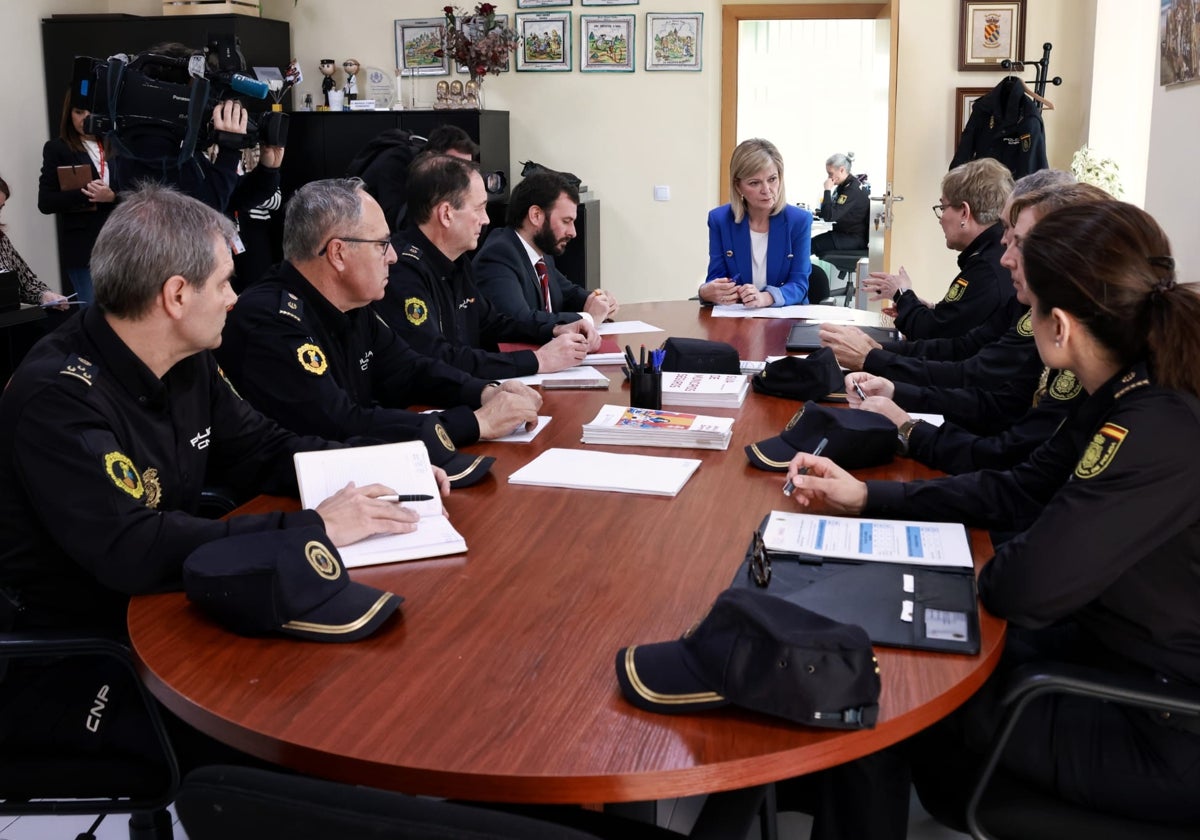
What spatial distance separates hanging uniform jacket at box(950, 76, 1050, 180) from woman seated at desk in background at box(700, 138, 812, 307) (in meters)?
2.13

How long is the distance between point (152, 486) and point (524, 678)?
0.87 m

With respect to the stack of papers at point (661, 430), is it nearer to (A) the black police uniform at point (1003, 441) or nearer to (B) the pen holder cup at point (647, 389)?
(B) the pen holder cup at point (647, 389)

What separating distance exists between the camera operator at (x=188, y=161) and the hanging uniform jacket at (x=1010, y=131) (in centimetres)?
415

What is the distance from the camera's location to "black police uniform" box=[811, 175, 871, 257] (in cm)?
863

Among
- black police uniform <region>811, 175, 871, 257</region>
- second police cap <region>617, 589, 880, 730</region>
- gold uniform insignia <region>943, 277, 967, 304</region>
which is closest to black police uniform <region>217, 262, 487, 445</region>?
second police cap <region>617, 589, 880, 730</region>

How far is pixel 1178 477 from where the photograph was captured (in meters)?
1.55

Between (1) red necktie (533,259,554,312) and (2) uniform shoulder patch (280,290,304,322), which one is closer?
(2) uniform shoulder patch (280,290,304,322)

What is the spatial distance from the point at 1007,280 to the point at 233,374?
2.41 metres

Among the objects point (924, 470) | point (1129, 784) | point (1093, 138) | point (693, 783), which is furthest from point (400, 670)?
point (1093, 138)

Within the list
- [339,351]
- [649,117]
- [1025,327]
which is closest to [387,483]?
[339,351]

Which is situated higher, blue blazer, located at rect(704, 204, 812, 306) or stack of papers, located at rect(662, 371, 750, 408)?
blue blazer, located at rect(704, 204, 812, 306)

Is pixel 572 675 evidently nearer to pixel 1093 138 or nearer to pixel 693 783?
pixel 693 783

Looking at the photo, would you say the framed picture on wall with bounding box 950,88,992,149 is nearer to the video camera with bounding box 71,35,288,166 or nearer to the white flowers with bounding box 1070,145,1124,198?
the white flowers with bounding box 1070,145,1124,198

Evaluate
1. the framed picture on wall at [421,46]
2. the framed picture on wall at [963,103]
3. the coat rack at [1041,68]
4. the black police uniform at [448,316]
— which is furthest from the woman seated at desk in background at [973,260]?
the framed picture on wall at [421,46]
